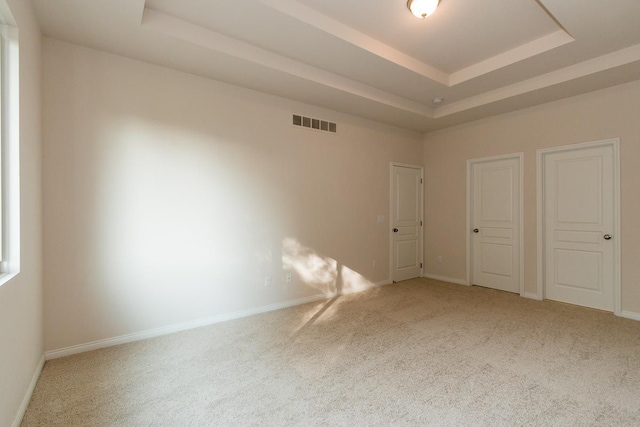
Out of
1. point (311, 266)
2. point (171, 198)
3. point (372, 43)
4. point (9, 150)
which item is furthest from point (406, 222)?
point (9, 150)

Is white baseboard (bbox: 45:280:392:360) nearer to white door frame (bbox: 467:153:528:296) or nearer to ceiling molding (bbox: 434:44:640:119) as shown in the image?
white door frame (bbox: 467:153:528:296)

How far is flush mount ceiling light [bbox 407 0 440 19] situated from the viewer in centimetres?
244

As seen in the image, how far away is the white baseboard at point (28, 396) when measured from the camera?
181cm

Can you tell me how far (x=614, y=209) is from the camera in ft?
12.2

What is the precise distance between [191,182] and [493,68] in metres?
3.73

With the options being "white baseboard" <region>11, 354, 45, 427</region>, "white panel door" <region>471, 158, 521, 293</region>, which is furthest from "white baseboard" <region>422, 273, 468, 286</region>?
"white baseboard" <region>11, 354, 45, 427</region>

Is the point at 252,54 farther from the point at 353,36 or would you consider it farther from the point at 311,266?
the point at 311,266

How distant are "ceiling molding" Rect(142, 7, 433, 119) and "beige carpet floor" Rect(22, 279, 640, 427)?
110 inches

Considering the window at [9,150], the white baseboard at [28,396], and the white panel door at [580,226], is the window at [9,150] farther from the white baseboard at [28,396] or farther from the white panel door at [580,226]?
the white panel door at [580,226]

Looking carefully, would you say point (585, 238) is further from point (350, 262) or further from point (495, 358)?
point (350, 262)

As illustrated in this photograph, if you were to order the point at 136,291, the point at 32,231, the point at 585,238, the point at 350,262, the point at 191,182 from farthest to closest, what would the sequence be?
1. the point at 350,262
2. the point at 585,238
3. the point at 191,182
4. the point at 136,291
5. the point at 32,231

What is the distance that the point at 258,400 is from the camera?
2.04 meters

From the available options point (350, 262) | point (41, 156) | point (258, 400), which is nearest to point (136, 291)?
point (41, 156)

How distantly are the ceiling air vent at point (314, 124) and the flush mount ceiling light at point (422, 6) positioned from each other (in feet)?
6.42
